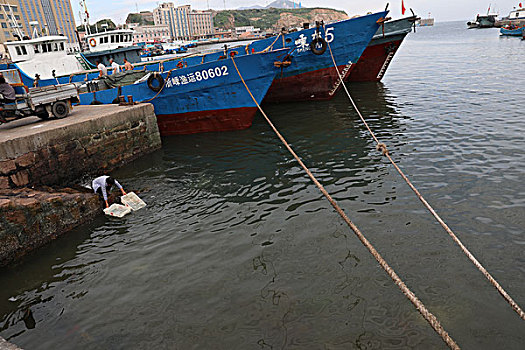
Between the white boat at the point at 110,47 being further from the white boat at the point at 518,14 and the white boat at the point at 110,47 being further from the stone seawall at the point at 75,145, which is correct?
the white boat at the point at 518,14

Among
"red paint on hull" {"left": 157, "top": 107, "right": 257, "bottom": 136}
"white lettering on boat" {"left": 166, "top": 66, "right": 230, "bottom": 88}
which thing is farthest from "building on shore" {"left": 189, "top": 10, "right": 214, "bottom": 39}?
"white lettering on boat" {"left": 166, "top": 66, "right": 230, "bottom": 88}

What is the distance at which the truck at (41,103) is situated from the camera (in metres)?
9.03

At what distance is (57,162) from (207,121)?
565 cm

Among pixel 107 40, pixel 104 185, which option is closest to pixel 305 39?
pixel 104 185

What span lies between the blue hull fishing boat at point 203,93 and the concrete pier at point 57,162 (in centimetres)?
133

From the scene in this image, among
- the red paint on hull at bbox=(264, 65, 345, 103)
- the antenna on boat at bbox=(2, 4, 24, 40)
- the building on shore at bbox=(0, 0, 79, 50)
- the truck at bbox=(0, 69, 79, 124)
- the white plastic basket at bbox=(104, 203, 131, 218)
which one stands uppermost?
the building on shore at bbox=(0, 0, 79, 50)

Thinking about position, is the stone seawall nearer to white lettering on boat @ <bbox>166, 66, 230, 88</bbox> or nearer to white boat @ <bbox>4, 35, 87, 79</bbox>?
white lettering on boat @ <bbox>166, 66, 230, 88</bbox>

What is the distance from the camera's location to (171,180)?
9.13 m

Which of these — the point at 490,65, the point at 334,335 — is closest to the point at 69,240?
the point at 334,335

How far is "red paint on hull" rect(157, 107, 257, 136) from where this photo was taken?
12.5m

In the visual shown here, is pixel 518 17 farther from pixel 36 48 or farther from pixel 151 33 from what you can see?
pixel 151 33

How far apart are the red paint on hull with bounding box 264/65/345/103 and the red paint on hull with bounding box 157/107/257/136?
4074 millimetres

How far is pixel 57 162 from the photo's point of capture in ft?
27.5

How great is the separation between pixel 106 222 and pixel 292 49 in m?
10.3
